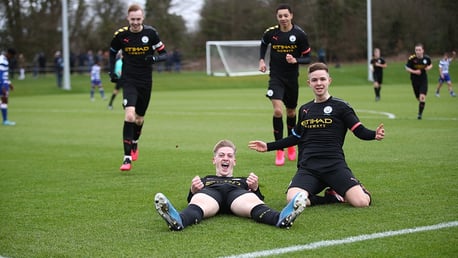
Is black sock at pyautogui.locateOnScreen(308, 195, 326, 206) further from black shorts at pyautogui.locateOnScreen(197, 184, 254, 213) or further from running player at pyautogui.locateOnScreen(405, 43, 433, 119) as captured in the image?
running player at pyautogui.locateOnScreen(405, 43, 433, 119)

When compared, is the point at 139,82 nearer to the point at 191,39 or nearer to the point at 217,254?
the point at 217,254

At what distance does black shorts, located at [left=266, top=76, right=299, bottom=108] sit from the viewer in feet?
41.3

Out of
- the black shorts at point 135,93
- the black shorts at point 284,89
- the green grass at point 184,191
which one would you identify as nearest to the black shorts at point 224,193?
the green grass at point 184,191

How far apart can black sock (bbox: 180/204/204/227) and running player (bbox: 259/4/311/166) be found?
5.20m

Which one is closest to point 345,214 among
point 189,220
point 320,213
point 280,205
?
point 320,213

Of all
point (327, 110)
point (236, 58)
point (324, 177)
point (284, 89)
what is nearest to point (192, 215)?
point (324, 177)

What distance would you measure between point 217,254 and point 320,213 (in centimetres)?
194

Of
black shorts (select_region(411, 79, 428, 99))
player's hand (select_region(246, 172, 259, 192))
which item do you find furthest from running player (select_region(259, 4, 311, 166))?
black shorts (select_region(411, 79, 428, 99))

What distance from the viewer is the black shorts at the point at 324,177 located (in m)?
8.00

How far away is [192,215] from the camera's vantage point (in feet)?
23.3

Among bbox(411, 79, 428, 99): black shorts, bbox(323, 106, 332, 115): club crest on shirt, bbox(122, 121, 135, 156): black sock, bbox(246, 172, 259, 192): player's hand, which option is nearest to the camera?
bbox(246, 172, 259, 192): player's hand

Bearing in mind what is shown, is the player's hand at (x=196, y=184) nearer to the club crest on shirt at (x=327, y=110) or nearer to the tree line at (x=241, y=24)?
the club crest on shirt at (x=327, y=110)

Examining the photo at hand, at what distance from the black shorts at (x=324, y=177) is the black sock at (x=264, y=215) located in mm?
985

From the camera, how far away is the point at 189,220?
7055 millimetres
